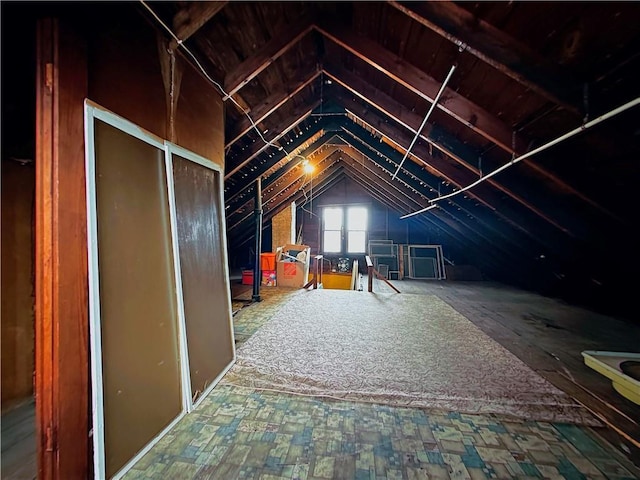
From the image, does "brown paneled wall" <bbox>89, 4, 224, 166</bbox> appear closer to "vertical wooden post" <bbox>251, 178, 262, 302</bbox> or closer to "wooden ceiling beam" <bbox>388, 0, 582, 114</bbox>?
"wooden ceiling beam" <bbox>388, 0, 582, 114</bbox>

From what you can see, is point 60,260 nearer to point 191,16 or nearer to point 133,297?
point 133,297

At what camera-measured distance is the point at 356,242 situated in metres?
8.91

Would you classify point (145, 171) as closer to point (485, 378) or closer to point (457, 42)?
point (457, 42)

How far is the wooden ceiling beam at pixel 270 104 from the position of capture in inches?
99.4

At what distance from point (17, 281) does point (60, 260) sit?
0.97 meters

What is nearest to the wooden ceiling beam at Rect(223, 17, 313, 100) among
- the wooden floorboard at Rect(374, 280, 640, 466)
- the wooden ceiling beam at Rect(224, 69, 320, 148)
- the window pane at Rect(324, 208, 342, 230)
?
the wooden ceiling beam at Rect(224, 69, 320, 148)

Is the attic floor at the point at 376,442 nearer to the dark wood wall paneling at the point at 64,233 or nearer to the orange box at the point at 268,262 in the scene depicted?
the dark wood wall paneling at the point at 64,233

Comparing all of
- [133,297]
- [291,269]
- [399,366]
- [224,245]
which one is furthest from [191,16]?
[291,269]

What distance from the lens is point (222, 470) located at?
118 centimetres

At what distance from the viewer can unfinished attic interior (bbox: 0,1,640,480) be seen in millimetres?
1021

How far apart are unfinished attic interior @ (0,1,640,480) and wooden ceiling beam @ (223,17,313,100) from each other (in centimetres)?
1

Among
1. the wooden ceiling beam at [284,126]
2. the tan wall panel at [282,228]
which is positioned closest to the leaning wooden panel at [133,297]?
the wooden ceiling beam at [284,126]

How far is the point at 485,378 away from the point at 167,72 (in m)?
3.09

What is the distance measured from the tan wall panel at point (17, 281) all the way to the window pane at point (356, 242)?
788 centimetres
